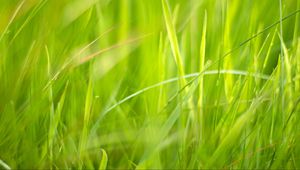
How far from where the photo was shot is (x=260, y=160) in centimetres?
90

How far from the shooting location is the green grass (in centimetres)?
89

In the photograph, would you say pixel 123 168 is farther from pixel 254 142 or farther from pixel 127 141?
pixel 254 142

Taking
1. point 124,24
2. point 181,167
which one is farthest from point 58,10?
point 181,167

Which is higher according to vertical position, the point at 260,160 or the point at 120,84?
the point at 120,84

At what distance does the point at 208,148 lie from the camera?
2.89 ft

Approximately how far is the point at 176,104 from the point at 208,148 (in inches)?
5.4

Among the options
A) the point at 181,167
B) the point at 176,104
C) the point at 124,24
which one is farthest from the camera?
the point at 124,24

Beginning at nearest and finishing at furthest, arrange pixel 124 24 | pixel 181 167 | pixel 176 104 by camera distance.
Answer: pixel 181 167
pixel 176 104
pixel 124 24

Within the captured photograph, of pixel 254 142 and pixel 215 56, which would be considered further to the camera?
pixel 215 56

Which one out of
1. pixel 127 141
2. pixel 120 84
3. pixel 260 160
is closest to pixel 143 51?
pixel 120 84

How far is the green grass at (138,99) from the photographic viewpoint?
0.89 metres

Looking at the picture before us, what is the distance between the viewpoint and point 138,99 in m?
1.02

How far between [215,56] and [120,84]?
19cm

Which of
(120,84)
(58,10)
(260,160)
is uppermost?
(58,10)
